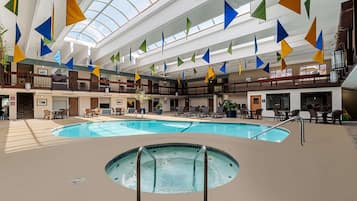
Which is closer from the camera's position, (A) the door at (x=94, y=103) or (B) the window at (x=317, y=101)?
(B) the window at (x=317, y=101)

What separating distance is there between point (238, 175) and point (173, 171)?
5.36ft

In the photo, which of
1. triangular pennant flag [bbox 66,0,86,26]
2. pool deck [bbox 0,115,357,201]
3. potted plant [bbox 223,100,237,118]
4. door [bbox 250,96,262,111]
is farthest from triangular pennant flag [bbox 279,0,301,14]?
door [bbox 250,96,262,111]

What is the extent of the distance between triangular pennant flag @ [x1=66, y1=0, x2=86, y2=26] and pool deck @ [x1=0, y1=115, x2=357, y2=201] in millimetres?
3092

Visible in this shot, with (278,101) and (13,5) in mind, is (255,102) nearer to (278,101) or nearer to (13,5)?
(278,101)

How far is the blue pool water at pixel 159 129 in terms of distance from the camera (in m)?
8.06

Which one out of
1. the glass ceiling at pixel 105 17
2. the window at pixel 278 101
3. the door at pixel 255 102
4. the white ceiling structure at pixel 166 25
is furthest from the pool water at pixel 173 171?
the door at pixel 255 102

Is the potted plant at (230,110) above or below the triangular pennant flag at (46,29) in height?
below

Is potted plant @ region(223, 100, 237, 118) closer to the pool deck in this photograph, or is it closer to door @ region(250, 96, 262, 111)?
door @ region(250, 96, 262, 111)

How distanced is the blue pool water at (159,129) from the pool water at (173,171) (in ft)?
10.9

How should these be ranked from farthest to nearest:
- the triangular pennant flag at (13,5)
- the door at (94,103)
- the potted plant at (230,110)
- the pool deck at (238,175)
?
the door at (94,103) < the potted plant at (230,110) < the triangular pennant flag at (13,5) < the pool deck at (238,175)

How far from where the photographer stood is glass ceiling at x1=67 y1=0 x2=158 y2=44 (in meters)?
7.88

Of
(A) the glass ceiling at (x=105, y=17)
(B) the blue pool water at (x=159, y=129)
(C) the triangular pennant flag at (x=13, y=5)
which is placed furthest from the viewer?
(B) the blue pool water at (x=159, y=129)

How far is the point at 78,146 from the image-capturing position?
4578 millimetres

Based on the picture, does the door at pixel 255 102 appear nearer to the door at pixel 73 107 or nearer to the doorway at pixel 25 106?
the door at pixel 73 107
